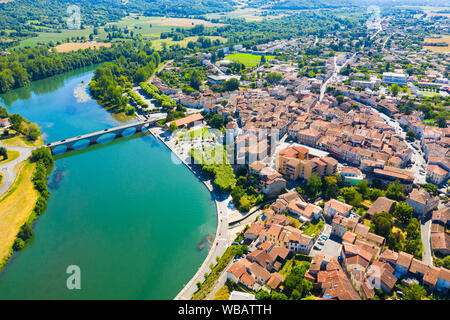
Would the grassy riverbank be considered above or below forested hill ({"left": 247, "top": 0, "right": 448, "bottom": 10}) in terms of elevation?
below

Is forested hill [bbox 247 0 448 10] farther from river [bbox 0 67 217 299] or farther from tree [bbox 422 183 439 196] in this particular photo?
tree [bbox 422 183 439 196]

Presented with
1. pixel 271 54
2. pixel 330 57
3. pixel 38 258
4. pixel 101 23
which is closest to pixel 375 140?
pixel 38 258

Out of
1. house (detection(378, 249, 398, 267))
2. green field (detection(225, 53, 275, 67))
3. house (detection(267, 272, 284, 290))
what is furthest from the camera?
green field (detection(225, 53, 275, 67))

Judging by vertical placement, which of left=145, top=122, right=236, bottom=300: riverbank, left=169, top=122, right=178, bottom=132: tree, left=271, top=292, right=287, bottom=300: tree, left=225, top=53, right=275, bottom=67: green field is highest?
left=225, top=53, right=275, bottom=67: green field

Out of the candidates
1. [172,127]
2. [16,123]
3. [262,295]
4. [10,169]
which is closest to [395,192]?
[262,295]

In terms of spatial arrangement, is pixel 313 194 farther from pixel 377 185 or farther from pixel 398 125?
pixel 398 125

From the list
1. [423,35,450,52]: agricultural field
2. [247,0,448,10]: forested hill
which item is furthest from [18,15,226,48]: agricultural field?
[247,0,448,10]: forested hill
